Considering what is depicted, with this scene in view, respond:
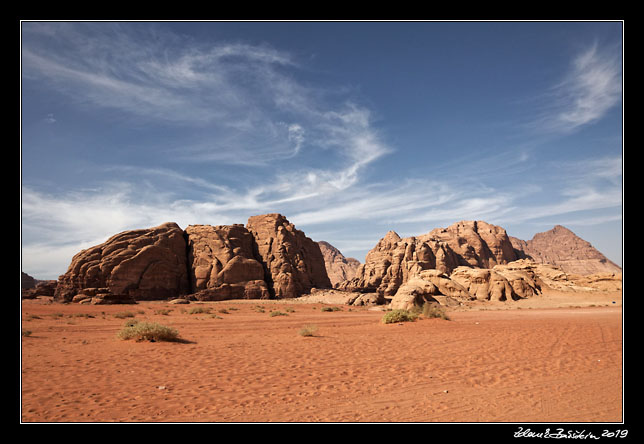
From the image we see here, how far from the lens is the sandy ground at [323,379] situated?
6156mm

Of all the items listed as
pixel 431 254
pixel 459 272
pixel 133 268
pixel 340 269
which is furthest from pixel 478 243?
pixel 133 268

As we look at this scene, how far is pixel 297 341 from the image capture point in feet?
48.3

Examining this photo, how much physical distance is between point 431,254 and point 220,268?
47.6 metres

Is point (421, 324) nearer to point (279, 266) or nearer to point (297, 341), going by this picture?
point (297, 341)

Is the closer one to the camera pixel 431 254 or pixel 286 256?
pixel 286 256

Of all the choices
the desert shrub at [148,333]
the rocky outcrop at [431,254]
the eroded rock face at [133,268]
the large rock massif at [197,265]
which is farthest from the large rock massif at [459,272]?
the eroded rock face at [133,268]

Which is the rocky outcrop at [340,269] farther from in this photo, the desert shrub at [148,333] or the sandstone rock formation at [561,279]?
the desert shrub at [148,333]

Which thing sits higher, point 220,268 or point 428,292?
point 220,268

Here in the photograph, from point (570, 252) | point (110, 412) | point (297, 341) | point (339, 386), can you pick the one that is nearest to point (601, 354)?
point (339, 386)

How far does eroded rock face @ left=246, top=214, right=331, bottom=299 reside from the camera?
54.8 m

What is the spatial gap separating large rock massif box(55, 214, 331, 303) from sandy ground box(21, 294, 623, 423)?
32.5 m

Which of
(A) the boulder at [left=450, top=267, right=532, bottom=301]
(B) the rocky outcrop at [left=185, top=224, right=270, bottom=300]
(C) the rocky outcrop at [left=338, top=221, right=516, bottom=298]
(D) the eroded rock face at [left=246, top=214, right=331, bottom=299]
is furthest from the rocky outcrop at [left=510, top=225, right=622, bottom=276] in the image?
(B) the rocky outcrop at [left=185, top=224, right=270, bottom=300]

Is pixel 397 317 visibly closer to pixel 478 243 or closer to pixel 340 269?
pixel 478 243

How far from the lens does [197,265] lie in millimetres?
52281
